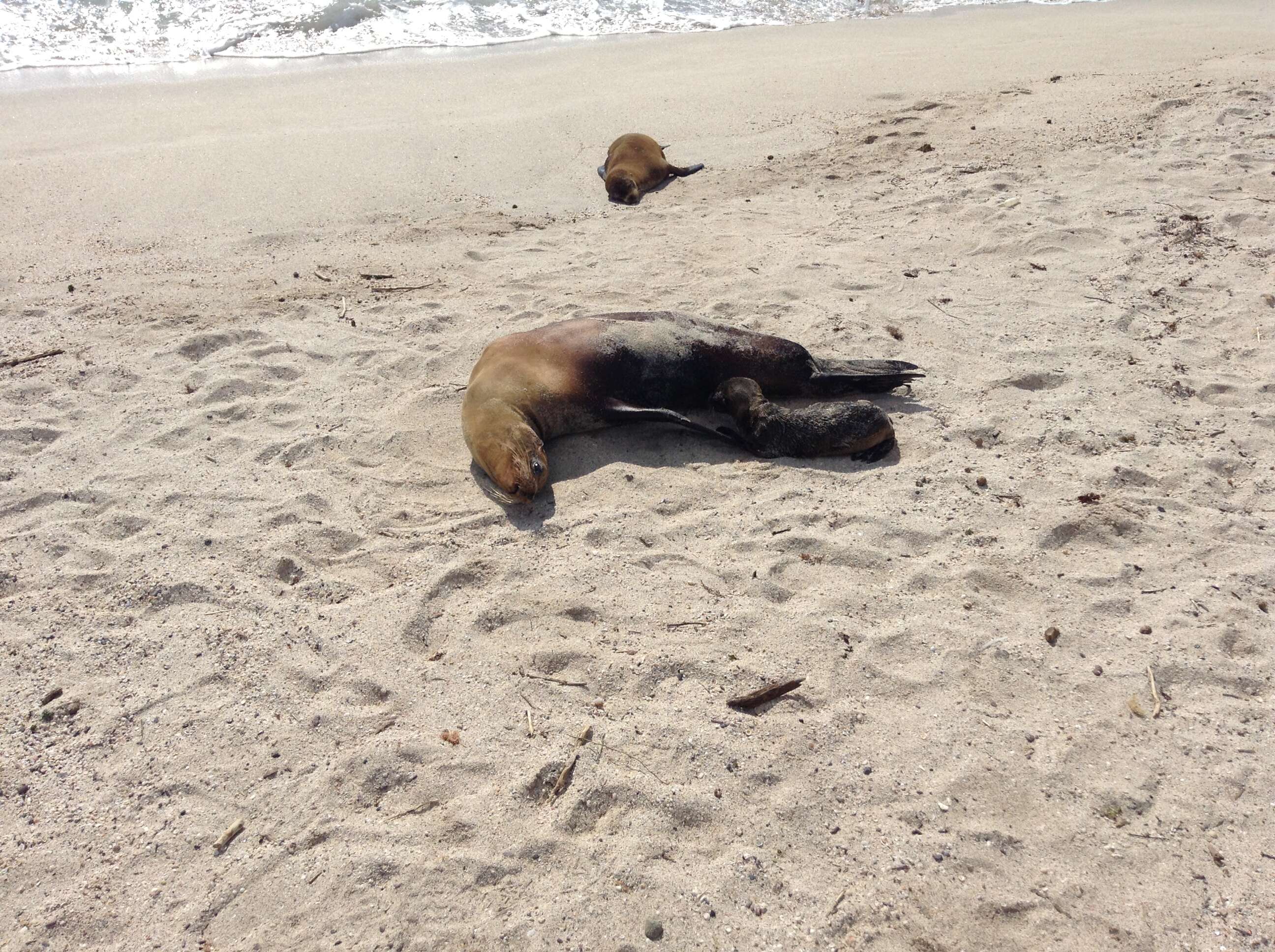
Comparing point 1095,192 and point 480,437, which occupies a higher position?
point 1095,192

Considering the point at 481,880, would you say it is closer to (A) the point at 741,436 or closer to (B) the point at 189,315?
(A) the point at 741,436

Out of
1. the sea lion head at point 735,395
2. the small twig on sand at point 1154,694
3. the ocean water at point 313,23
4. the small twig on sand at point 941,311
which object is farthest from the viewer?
the ocean water at point 313,23

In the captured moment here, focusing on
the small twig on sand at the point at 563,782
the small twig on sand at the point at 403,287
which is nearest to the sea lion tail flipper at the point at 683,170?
the small twig on sand at the point at 403,287

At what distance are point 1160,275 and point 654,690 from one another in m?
4.16

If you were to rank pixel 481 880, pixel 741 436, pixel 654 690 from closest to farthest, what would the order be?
pixel 481 880 → pixel 654 690 → pixel 741 436

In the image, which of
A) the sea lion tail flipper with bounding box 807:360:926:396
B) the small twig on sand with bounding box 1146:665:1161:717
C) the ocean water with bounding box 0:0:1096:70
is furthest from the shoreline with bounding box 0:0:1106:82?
the small twig on sand with bounding box 1146:665:1161:717

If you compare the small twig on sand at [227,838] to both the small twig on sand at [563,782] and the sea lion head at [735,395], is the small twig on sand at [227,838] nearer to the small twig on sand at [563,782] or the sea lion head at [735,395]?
the small twig on sand at [563,782]

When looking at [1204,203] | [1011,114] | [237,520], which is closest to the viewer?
[237,520]

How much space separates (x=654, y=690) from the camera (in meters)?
2.67

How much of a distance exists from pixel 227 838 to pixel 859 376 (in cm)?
323

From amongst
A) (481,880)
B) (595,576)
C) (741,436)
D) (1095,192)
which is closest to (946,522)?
(741,436)

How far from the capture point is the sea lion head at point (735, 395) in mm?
4004

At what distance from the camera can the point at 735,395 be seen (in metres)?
4.05

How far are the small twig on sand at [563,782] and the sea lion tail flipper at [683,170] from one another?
18.1ft
